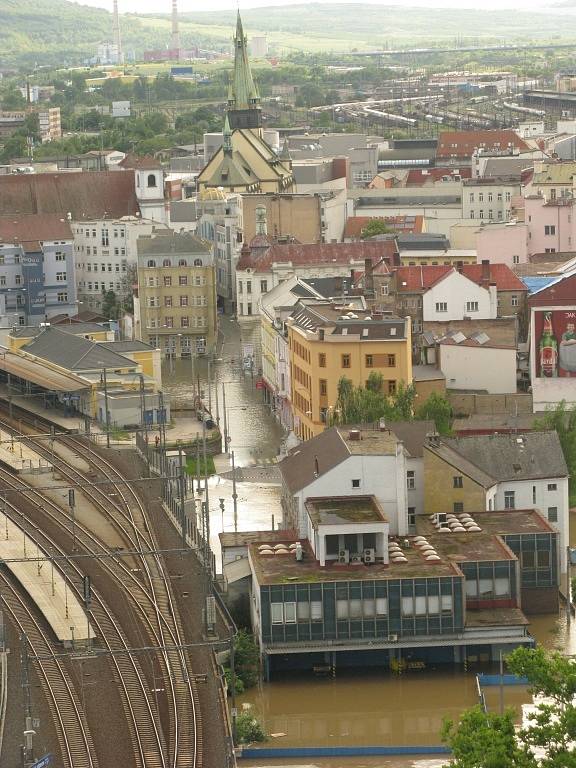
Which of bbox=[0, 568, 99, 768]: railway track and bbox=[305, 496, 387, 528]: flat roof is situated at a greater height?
bbox=[305, 496, 387, 528]: flat roof

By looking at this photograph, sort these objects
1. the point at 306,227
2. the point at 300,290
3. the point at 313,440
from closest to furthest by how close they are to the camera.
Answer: the point at 313,440
the point at 300,290
the point at 306,227

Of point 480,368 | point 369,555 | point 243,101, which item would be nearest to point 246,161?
point 243,101

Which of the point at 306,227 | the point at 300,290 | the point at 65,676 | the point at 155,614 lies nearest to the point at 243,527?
the point at 155,614

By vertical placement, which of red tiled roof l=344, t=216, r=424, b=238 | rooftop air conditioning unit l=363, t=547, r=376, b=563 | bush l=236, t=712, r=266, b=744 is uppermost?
rooftop air conditioning unit l=363, t=547, r=376, b=563

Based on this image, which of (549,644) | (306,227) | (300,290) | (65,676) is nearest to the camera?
(65,676)

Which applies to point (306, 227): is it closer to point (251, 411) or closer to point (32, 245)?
point (32, 245)

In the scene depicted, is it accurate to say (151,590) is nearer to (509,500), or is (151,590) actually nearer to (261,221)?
(509,500)

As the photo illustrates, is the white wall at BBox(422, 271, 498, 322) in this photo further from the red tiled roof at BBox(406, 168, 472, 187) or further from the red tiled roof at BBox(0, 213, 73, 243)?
the red tiled roof at BBox(406, 168, 472, 187)

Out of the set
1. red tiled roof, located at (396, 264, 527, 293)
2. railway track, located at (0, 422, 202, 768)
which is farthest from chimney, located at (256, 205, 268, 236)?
railway track, located at (0, 422, 202, 768)

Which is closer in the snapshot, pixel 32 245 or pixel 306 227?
pixel 32 245
